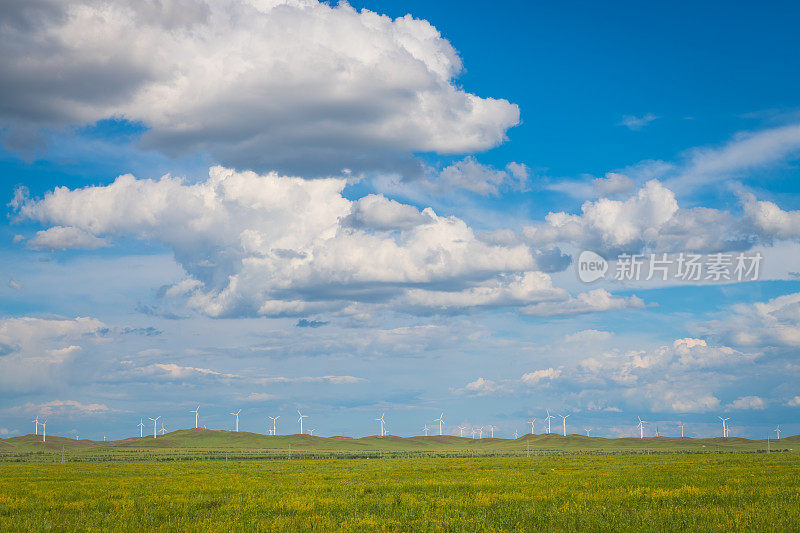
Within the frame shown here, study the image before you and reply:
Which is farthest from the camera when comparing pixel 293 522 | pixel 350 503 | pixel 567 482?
pixel 567 482

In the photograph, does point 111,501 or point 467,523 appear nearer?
point 467,523

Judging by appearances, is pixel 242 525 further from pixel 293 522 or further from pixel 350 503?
pixel 350 503

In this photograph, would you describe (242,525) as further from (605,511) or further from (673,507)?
(673,507)

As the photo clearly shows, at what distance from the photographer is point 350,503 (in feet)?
110

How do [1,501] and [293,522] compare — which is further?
[1,501]

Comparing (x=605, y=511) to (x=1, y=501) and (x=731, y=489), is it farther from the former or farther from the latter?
(x=1, y=501)

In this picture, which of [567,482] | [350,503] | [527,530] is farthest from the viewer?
[567,482]

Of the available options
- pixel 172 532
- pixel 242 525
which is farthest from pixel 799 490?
pixel 172 532

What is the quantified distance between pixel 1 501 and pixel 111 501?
6.50 meters

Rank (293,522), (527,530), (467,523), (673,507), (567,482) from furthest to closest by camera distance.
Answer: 1. (567,482)
2. (673,507)
3. (293,522)
4. (467,523)
5. (527,530)

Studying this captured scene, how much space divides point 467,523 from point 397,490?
16.5 metres

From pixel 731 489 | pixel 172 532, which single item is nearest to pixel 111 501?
pixel 172 532

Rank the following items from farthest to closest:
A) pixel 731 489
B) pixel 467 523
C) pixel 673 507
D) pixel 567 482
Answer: pixel 567 482, pixel 731 489, pixel 673 507, pixel 467 523

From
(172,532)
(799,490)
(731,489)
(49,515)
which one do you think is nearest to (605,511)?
(731,489)
